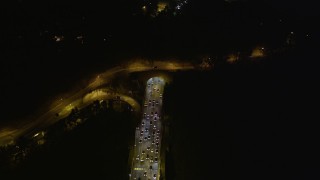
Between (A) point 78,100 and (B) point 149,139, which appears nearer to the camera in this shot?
(B) point 149,139

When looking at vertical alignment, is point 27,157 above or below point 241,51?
below

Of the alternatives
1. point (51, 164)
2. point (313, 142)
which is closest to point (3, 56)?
point (51, 164)

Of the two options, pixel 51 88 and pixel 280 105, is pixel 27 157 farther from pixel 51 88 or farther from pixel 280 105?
pixel 280 105

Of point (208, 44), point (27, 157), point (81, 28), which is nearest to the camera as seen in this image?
point (27, 157)

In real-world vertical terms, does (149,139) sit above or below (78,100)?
below

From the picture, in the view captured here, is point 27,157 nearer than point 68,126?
Yes
